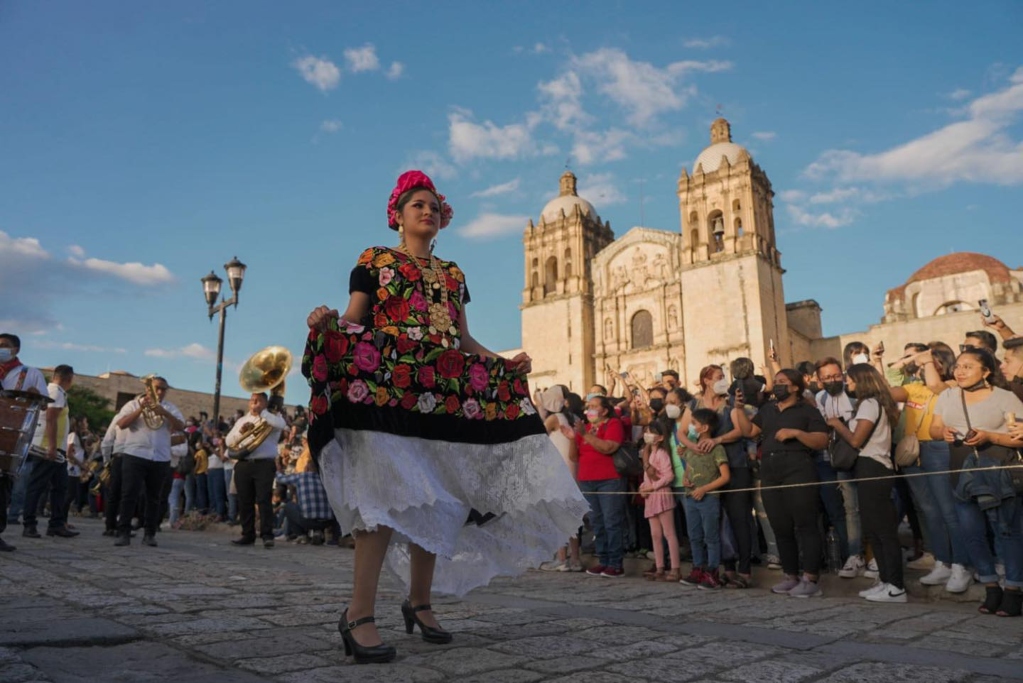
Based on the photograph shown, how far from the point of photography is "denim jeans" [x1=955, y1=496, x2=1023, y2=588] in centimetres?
464

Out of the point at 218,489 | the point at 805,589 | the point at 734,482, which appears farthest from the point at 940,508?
the point at 218,489

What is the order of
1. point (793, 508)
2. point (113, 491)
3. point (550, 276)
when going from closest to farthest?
point (793, 508) → point (113, 491) → point (550, 276)

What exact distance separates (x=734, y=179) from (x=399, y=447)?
4014cm

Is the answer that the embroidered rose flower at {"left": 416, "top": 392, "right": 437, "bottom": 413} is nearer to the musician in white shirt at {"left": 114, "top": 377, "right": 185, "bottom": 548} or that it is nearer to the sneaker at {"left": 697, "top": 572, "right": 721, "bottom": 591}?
the sneaker at {"left": 697, "top": 572, "right": 721, "bottom": 591}

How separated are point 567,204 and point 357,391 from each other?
4689 centimetres

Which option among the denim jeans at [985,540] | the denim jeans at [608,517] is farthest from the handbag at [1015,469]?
the denim jeans at [608,517]

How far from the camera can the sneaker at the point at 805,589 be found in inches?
224

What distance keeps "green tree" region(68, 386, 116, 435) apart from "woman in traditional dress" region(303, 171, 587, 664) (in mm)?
45535

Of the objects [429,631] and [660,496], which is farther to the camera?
[660,496]

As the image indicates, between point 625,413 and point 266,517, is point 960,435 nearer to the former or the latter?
point 625,413

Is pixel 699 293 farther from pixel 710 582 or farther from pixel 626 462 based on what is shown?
pixel 710 582

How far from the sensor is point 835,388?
6.31 meters

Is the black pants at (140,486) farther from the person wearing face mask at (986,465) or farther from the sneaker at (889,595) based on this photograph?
the person wearing face mask at (986,465)

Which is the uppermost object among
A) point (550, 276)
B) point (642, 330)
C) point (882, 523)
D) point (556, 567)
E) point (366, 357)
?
point (550, 276)
